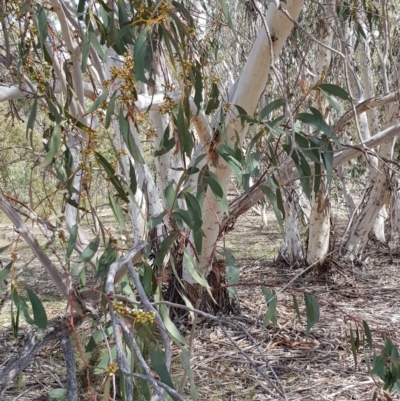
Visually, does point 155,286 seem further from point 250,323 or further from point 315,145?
point 250,323

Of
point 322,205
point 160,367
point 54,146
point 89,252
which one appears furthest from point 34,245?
point 322,205

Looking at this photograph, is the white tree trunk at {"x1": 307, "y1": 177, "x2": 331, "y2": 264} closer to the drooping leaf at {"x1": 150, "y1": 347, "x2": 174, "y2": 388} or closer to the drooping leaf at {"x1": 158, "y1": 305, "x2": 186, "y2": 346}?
the drooping leaf at {"x1": 158, "y1": 305, "x2": 186, "y2": 346}

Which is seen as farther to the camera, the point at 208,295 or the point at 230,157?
the point at 208,295

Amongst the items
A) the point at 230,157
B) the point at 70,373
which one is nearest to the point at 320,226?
the point at 230,157

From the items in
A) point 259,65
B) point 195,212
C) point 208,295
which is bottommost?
point 208,295

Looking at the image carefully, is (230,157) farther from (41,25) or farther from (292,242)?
(292,242)

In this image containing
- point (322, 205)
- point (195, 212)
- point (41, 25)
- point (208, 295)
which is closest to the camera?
point (195, 212)

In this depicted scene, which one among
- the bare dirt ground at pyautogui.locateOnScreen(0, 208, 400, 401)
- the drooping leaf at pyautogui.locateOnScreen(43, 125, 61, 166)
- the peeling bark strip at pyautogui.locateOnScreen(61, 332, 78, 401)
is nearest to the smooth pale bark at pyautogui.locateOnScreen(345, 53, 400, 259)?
the bare dirt ground at pyautogui.locateOnScreen(0, 208, 400, 401)

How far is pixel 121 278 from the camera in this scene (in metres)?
2.23

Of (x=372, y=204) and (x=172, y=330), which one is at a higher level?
(x=372, y=204)

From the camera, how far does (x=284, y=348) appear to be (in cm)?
325

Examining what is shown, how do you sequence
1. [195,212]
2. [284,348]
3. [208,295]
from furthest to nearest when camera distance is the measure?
[208,295], [284,348], [195,212]

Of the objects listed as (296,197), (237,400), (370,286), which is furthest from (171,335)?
(296,197)

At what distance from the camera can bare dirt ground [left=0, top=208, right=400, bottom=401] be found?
267 centimetres
